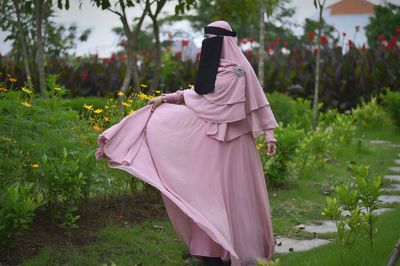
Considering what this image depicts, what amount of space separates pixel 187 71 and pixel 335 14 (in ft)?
59.5

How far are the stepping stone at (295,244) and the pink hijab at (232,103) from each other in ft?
3.30

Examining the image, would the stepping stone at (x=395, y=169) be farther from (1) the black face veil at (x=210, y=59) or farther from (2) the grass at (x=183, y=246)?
(1) the black face veil at (x=210, y=59)

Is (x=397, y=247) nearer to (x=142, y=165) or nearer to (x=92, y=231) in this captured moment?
(x=142, y=165)

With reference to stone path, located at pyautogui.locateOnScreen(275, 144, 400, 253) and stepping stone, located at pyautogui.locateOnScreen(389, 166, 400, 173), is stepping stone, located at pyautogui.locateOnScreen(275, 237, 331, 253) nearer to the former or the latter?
stone path, located at pyautogui.locateOnScreen(275, 144, 400, 253)

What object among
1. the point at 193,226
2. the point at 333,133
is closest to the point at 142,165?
the point at 193,226

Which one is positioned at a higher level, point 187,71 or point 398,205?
point 187,71

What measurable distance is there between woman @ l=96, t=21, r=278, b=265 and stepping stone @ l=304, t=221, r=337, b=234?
1053 mm

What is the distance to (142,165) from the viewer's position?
4.13m

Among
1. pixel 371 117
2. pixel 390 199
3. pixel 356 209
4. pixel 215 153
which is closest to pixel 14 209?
pixel 215 153

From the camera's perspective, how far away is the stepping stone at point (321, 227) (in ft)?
17.0

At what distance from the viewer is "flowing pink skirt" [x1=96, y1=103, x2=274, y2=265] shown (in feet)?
13.1

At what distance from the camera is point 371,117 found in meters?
11.0

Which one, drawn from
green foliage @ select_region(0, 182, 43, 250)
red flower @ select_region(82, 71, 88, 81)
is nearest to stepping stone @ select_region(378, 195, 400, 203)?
green foliage @ select_region(0, 182, 43, 250)

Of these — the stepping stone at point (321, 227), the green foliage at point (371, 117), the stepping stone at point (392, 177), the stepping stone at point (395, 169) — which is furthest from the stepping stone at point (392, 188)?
the green foliage at point (371, 117)
